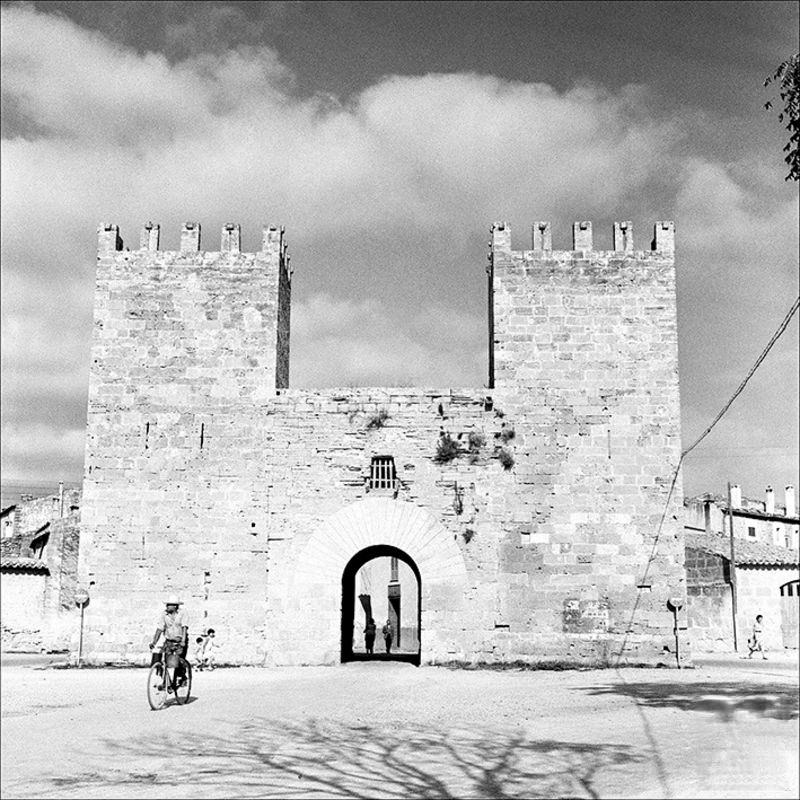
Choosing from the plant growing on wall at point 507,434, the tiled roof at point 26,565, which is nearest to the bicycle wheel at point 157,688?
the plant growing on wall at point 507,434

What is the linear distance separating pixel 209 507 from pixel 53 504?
20.7m

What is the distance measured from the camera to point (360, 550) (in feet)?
61.1

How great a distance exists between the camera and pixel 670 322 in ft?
63.3

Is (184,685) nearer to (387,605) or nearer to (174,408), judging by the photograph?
(174,408)

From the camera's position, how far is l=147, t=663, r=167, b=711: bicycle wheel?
468 inches

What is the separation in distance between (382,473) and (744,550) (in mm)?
14426

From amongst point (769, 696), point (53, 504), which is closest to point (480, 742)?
point (769, 696)

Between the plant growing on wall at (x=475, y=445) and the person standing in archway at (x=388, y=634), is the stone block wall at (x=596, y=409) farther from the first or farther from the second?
the person standing in archway at (x=388, y=634)

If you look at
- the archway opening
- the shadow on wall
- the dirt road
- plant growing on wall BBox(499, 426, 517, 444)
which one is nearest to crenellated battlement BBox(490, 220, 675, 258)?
plant growing on wall BBox(499, 426, 517, 444)

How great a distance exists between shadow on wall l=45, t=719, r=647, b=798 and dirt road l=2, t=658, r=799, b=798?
0.02 meters

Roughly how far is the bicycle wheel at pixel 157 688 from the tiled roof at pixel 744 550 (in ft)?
58.2

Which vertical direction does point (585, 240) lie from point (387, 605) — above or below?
above

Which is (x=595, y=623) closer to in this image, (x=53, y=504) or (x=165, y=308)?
(x=165, y=308)

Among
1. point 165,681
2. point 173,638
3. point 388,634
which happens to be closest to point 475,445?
point 173,638
